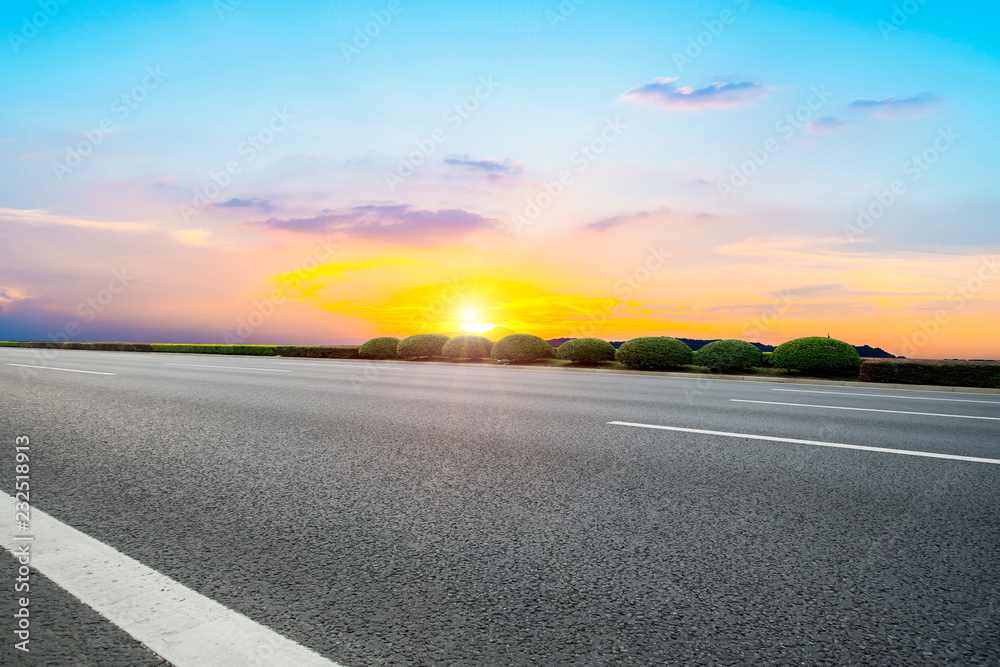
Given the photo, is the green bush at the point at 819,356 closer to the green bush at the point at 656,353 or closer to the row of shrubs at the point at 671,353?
the row of shrubs at the point at 671,353

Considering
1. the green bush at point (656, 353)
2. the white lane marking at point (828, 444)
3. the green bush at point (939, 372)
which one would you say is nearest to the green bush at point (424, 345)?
the green bush at point (656, 353)

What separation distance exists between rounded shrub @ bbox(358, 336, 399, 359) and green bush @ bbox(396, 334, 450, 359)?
4.32 ft

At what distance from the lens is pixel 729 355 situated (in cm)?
2073

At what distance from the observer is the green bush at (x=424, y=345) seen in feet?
90.7

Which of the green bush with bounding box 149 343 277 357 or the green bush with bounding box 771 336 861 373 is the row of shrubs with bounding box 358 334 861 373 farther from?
the green bush with bounding box 149 343 277 357

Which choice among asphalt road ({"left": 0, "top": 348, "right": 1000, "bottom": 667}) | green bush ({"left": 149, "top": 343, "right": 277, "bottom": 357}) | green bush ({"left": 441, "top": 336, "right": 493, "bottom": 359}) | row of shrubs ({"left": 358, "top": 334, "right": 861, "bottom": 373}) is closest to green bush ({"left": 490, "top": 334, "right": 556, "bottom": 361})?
row of shrubs ({"left": 358, "top": 334, "right": 861, "bottom": 373})

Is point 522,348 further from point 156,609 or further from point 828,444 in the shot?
point 156,609

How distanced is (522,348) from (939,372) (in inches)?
561

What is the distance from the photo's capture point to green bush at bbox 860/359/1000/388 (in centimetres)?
1650

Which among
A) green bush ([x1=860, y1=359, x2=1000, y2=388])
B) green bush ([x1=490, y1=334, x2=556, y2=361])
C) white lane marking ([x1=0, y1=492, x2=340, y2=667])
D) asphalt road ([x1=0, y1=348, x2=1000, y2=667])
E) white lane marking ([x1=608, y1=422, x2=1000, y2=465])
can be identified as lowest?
white lane marking ([x1=0, y1=492, x2=340, y2=667])

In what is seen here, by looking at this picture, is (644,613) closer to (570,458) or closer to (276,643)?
(276,643)

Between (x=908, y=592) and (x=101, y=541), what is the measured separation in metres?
3.84

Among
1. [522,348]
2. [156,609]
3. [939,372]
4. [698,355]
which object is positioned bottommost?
[156,609]

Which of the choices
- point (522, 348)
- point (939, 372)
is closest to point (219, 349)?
point (522, 348)
